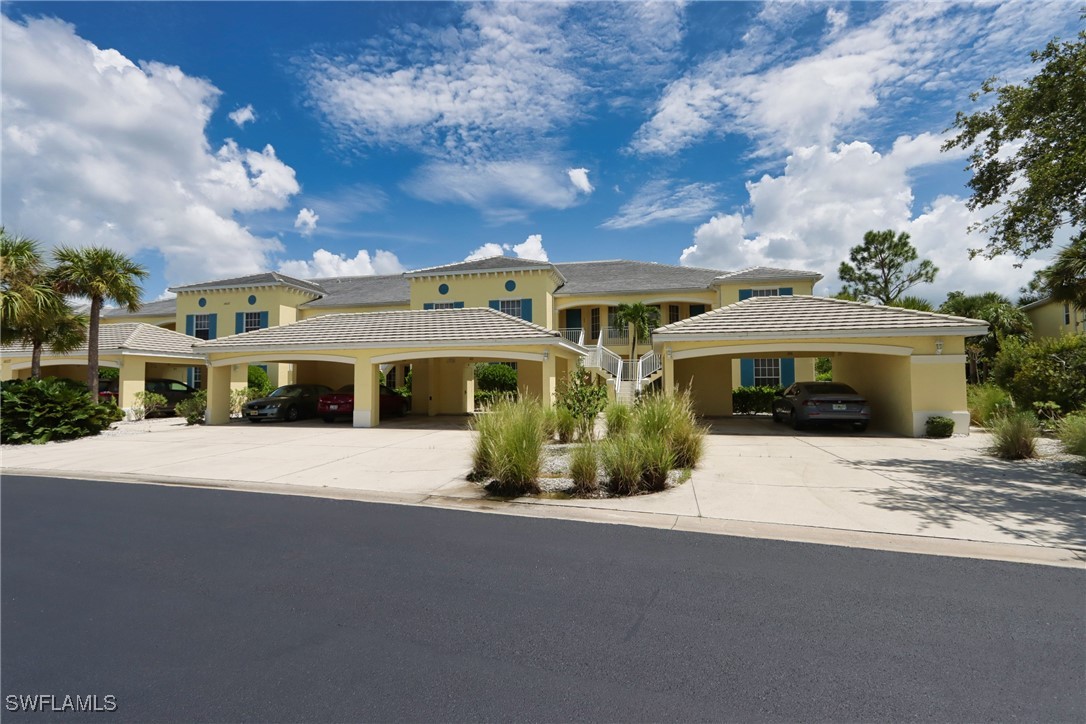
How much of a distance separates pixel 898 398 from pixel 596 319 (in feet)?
55.6

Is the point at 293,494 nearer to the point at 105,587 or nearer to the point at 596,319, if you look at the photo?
the point at 105,587

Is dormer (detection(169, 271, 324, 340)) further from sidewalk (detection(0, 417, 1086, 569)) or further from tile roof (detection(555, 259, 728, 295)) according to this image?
sidewalk (detection(0, 417, 1086, 569))

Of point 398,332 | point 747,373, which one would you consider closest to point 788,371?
point 747,373

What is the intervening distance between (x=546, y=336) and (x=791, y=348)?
281 inches

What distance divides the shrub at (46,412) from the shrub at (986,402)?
25145 mm

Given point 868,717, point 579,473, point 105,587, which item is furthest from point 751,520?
point 105,587

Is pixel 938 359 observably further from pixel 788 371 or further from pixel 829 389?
pixel 788 371

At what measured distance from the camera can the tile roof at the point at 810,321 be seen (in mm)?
14164

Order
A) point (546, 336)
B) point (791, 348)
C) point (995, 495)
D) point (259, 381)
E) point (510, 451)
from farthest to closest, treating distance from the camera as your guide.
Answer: point (259, 381), point (546, 336), point (791, 348), point (510, 451), point (995, 495)

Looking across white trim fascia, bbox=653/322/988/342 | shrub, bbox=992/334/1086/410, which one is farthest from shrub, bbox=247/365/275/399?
shrub, bbox=992/334/1086/410

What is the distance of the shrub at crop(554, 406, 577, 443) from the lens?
12.5m

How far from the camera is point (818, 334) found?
14.6 metres

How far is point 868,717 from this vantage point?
2.64 m

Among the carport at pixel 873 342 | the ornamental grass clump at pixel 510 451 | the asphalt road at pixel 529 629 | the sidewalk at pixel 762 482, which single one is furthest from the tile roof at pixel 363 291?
the asphalt road at pixel 529 629
